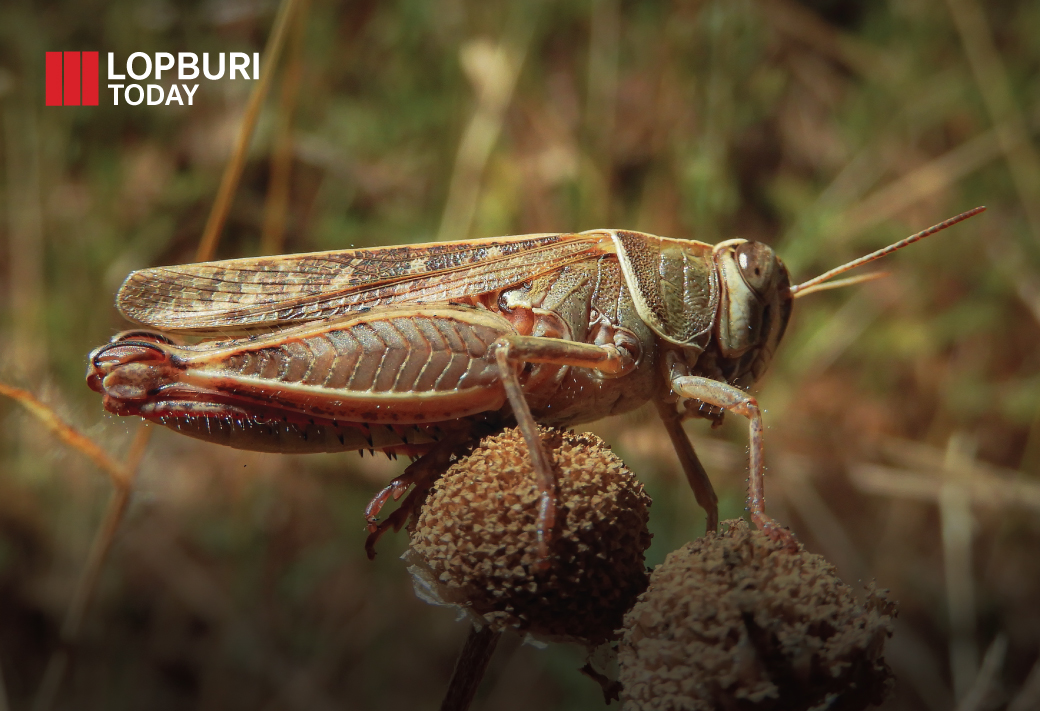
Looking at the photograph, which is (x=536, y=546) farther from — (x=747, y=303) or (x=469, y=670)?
(x=747, y=303)

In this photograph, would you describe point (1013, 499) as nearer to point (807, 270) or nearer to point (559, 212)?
point (807, 270)

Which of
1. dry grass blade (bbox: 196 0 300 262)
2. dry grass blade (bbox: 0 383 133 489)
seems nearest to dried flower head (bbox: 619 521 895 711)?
dry grass blade (bbox: 0 383 133 489)

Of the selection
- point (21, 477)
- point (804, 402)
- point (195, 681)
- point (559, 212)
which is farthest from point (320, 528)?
point (804, 402)

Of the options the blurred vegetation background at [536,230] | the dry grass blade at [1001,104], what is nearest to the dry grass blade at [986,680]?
the blurred vegetation background at [536,230]

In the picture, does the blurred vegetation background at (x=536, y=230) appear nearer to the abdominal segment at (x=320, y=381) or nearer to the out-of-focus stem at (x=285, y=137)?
the out-of-focus stem at (x=285, y=137)

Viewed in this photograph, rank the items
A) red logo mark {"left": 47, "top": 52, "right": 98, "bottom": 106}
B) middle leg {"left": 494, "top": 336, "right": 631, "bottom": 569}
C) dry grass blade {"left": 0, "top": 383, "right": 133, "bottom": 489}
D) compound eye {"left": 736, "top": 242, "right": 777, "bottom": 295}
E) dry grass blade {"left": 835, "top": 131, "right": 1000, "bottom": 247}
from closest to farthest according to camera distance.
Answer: middle leg {"left": 494, "top": 336, "right": 631, "bottom": 569}, dry grass blade {"left": 0, "top": 383, "right": 133, "bottom": 489}, compound eye {"left": 736, "top": 242, "right": 777, "bottom": 295}, dry grass blade {"left": 835, "top": 131, "right": 1000, "bottom": 247}, red logo mark {"left": 47, "top": 52, "right": 98, "bottom": 106}

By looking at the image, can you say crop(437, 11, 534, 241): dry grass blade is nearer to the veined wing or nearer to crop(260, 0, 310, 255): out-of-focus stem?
crop(260, 0, 310, 255): out-of-focus stem
